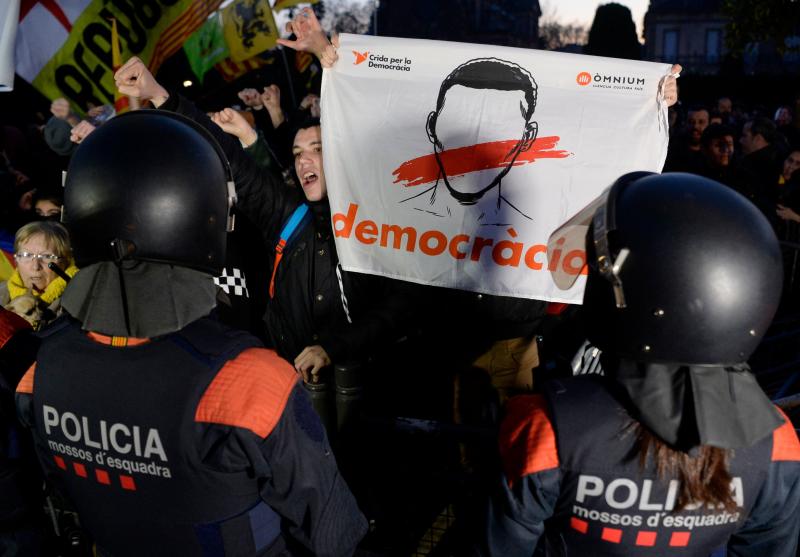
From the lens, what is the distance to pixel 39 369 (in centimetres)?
178

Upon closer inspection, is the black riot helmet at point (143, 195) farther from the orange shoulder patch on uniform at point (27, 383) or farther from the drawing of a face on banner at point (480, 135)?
the drawing of a face on banner at point (480, 135)

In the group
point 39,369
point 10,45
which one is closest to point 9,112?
point 10,45

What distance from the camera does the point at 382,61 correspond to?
132 inches

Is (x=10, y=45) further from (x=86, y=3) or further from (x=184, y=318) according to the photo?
(x=184, y=318)

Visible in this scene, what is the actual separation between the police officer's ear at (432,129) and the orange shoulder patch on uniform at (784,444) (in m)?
2.10

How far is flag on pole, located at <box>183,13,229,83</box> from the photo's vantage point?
682cm

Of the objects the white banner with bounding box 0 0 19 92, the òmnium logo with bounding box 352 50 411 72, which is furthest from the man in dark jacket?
the white banner with bounding box 0 0 19 92

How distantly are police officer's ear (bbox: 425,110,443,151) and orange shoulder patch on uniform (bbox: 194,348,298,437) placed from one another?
6.39ft

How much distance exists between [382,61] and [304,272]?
3.59 ft

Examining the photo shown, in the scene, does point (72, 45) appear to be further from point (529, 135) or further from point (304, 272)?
point (529, 135)

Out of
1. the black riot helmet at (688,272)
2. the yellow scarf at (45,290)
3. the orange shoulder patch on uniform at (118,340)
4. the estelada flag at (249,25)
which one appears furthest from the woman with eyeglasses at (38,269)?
the estelada flag at (249,25)

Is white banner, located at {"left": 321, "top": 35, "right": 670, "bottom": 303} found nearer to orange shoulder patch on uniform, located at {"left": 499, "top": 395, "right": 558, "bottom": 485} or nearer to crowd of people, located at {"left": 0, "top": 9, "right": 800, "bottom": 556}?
crowd of people, located at {"left": 0, "top": 9, "right": 800, "bottom": 556}

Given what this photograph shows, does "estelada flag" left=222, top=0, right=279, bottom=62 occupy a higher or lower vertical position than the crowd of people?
higher

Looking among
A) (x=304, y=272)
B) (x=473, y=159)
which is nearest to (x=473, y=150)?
(x=473, y=159)
